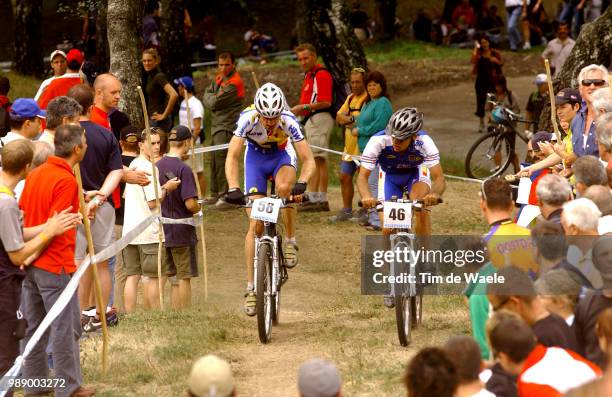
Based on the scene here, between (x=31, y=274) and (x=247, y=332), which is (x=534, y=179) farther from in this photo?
(x=31, y=274)

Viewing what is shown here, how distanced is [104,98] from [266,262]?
225cm

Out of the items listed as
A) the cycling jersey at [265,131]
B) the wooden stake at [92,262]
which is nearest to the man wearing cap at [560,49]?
the cycling jersey at [265,131]

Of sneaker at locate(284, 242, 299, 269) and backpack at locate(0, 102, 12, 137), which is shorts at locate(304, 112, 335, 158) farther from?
sneaker at locate(284, 242, 299, 269)

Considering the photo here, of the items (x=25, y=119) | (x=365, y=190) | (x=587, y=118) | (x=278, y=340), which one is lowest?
(x=278, y=340)

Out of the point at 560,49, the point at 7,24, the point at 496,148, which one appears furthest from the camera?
the point at 7,24

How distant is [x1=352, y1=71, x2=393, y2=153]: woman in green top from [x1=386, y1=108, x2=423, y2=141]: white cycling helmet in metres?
4.40

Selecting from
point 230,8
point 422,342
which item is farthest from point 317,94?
point 230,8

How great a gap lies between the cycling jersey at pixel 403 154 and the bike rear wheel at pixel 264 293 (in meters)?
1.26

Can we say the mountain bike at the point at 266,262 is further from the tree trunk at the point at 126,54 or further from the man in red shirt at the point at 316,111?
the tree trunk at the point at 126,54

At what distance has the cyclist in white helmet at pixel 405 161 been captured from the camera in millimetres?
10266

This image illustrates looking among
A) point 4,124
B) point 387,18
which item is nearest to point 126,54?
point 4,124

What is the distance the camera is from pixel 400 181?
1075cm

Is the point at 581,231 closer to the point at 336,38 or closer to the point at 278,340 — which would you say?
the point at 278,340

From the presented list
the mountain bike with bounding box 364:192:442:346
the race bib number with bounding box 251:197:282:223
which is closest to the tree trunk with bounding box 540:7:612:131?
the mountain bike with bounding box 364:192:442:346
